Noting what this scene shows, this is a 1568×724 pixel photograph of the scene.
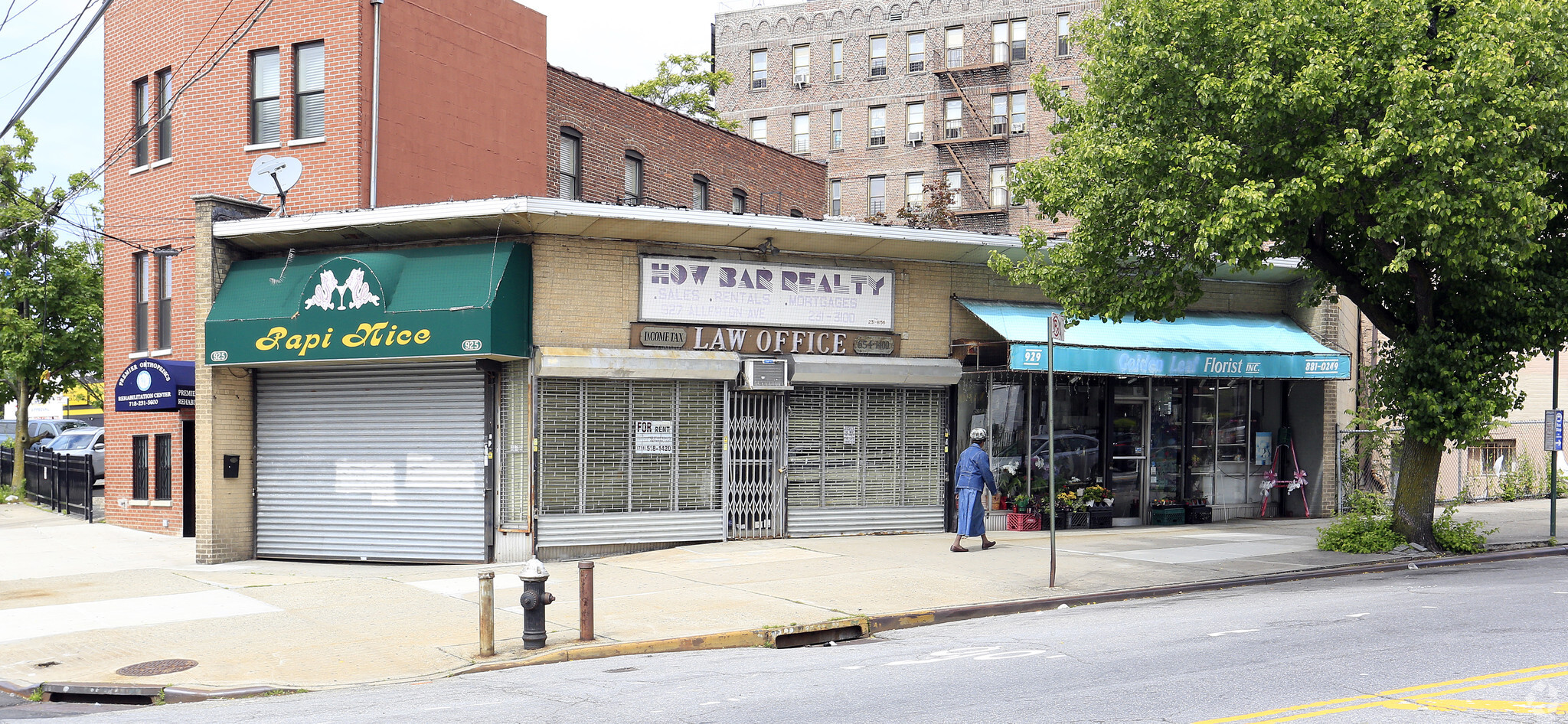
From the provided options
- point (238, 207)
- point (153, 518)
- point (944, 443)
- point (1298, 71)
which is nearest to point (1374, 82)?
point (1298, 71)

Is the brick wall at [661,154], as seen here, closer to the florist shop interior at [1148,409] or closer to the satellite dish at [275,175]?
the satellite dish at [275,175]

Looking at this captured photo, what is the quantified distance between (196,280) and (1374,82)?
50.2 ft

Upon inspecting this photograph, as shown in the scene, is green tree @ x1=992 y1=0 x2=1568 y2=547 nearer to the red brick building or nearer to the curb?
the curb

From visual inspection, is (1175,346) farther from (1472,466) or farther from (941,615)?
(1472,466)

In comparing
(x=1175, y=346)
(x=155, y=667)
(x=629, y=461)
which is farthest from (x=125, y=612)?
(x=1175, y=346)

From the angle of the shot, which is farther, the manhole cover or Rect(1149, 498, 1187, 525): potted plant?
Rect(1149, 498, 1187, 525): potted plant

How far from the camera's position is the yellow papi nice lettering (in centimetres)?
1533

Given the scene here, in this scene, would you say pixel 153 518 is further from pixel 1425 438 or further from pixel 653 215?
pixel 1425 438

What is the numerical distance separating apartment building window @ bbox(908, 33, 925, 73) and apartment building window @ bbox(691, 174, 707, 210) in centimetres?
2426

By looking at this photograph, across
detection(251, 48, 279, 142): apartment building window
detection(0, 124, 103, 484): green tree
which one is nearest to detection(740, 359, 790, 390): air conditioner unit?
detection(251, 48, 279, 142): apartment building window

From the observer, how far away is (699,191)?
2783cm

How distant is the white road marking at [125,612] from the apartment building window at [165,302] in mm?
8971

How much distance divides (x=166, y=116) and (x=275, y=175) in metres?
4.53

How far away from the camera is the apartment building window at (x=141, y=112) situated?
21.0 metres
